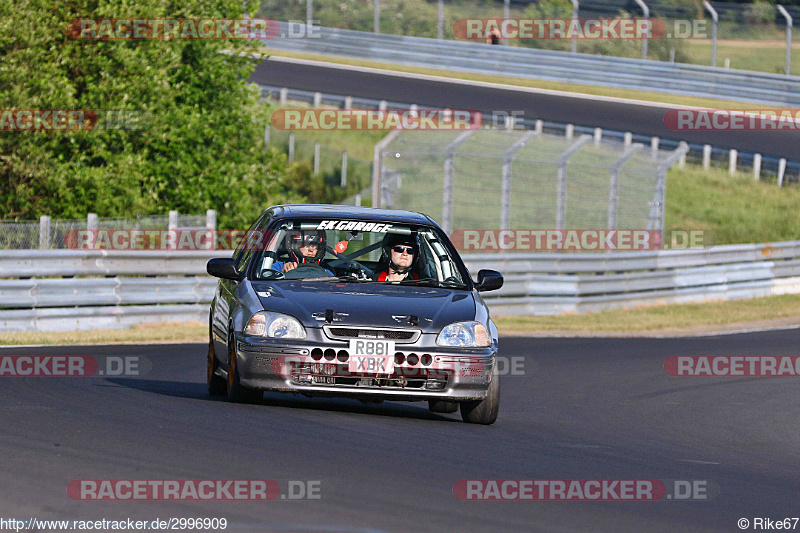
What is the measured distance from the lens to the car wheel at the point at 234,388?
31.5 ft

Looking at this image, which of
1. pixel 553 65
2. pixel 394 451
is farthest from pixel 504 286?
pixel 553 65

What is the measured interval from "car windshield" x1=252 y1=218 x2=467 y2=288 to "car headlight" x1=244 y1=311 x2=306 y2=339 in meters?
0.83

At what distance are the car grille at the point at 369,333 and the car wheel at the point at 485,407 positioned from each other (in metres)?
0.81

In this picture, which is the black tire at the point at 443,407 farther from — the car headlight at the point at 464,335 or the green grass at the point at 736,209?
the green grass at the point at 736,209

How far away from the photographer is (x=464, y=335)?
30.8ft

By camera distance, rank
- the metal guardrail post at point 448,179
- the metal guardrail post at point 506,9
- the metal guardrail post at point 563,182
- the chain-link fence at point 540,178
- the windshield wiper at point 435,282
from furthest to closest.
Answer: the metal guardrail post at point 506,9 < the metal guardrail post at point 563,182 < the chain-link fence at point 540,178 < the metal guardrail post at point 448,179 < the windshield wiper at point 435,282

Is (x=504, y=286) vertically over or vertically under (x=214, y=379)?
under

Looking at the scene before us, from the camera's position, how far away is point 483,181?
1319 inches

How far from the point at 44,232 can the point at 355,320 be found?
32.8ft

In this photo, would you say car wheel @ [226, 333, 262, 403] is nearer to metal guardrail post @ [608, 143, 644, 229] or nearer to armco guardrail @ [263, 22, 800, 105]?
metal guardrail post @ [608, 143, 644, 229]

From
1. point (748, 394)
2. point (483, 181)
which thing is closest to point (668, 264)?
point (483, 181)

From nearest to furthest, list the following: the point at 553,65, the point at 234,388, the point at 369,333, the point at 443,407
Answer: the point at 369,333 < the point at 234,388 < the point at 443,407 < the point at 553,65

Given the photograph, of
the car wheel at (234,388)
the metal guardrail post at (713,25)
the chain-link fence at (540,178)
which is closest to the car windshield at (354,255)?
the car wheel at (234,388)

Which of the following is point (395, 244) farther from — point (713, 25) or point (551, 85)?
point (551, 85)
